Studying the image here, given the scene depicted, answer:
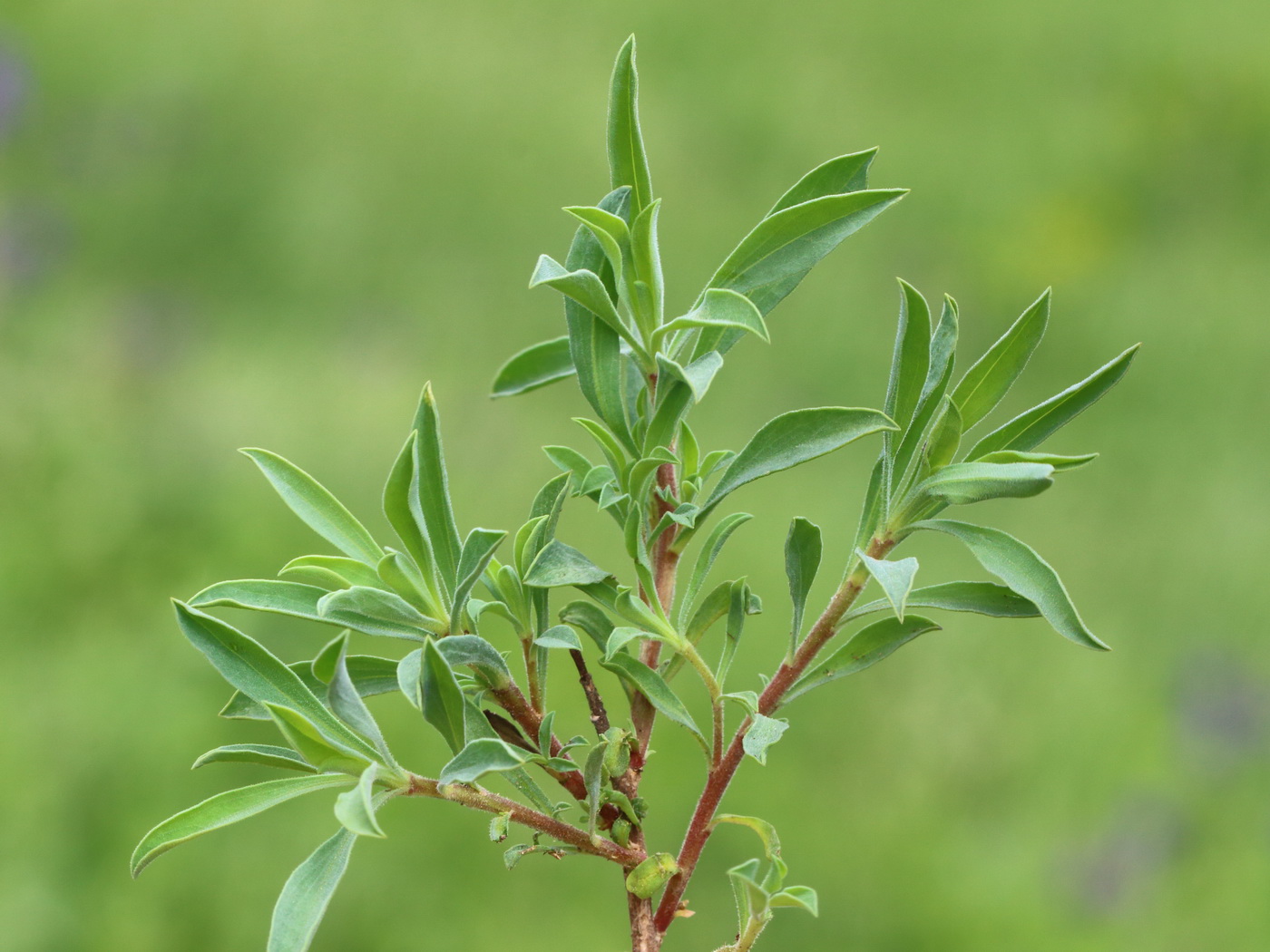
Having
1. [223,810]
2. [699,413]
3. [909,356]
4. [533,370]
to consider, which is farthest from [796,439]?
[699,413]

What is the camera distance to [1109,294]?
145 inches

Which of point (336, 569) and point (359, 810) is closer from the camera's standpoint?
point (359, 810)

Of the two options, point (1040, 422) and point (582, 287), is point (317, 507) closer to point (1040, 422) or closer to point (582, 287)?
point (582, 287)

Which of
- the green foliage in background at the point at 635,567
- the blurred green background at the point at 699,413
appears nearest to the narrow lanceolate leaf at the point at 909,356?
the green foliage in background at the point at 635,567

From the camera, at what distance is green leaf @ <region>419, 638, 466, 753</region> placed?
437 millimetres

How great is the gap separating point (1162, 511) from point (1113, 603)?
363mm

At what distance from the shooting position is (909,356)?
510 mm

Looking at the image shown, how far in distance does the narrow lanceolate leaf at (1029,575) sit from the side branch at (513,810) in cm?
19

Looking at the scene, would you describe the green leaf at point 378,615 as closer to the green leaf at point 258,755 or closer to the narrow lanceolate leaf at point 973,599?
the green leaf at point 258,755

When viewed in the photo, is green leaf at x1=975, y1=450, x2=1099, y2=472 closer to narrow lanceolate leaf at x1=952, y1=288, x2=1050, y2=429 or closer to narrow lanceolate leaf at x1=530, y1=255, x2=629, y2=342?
narrow lanceolate leaf at x1=952, y1=288, x2=1050, y2=429

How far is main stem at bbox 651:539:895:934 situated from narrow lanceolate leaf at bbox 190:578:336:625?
0.17 metres

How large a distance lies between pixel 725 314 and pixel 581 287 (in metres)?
0.06

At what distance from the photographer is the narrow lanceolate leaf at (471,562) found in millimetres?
480

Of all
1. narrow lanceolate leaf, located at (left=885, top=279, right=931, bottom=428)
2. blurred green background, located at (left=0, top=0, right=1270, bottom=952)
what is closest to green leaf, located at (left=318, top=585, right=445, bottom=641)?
narrow lanceolate leaf, located at (left=885, top=279, right=931, bottom=428)
